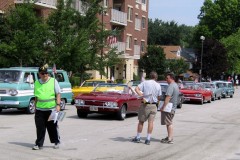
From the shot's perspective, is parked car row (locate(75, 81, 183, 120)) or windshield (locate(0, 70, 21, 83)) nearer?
parked car row (locate(75, 81, 183, 120))

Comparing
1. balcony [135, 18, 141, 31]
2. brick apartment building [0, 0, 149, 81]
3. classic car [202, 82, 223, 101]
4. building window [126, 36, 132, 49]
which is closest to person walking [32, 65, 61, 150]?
classic car [202, 82, 223, 101]

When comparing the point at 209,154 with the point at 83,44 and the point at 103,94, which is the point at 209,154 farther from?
the point at 83,44

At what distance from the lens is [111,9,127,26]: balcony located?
48.0m

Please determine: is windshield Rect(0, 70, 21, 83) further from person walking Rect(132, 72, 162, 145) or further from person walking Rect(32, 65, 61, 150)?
person walking Rect(32, 65, 61, 150)

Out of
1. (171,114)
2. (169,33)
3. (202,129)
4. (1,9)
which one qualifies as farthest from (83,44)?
(169,33)

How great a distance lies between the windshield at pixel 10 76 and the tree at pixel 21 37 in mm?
6347

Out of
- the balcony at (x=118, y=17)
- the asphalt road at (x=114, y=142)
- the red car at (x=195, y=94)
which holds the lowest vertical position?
the asphalt road at (x=114, y=142)

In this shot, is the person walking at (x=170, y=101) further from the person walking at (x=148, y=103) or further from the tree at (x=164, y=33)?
the tree at (x=164, y=33)

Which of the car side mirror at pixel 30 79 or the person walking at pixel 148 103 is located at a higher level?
the car side mirror at pixel 30 79

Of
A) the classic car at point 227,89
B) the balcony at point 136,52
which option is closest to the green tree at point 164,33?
the balcony at point 136,52

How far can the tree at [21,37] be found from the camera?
2442 cm

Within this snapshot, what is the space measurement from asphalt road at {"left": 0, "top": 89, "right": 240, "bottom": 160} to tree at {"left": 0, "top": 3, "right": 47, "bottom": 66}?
8.30 meters

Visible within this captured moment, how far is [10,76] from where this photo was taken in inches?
711

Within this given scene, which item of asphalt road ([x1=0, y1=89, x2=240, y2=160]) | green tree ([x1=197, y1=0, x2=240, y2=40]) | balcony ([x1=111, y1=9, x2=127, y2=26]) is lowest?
asphalt road ([x1=0, y1=89, x2=240, y2=160])
